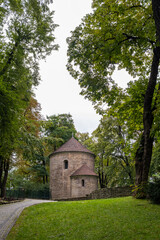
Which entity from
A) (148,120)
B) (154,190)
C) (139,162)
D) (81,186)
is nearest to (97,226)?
(154,190)

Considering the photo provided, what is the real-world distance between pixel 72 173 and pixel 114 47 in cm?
2195

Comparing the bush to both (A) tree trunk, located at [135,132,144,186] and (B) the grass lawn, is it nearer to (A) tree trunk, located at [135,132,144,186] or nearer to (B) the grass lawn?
(B) the grass lawn

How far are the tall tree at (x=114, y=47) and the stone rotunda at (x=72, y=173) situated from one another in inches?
662

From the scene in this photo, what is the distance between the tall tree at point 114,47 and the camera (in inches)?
439

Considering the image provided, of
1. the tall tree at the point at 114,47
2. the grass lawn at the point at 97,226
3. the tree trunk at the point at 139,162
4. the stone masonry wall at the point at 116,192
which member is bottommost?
the grass lawn at the point at 97,226

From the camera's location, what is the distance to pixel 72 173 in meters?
30.0

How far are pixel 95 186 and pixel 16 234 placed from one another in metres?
22.6

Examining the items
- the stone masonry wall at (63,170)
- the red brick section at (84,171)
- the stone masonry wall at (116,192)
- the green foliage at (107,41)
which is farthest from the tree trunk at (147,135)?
the stone masonry wall at (63,170)

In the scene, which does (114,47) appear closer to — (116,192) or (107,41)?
(107,41)

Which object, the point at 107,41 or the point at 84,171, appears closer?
the point at 107,41

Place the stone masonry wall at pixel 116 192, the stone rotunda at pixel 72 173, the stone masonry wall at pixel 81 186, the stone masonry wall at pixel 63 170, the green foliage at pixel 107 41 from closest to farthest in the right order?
the green foliage at pixel 107 41, the stone masonry wall at pixel 116 192, the stone masonry wall at pixel 81 186, the stone rotunda at pixel 72 173, the stone masonry wall at pixel 63 170

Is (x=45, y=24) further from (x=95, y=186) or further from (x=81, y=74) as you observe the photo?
(x=95, y=186)

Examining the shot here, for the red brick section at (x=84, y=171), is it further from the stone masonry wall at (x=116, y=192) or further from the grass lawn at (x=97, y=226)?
the grass lawn at (x=97, y=226)

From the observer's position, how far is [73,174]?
29312 millimetres
